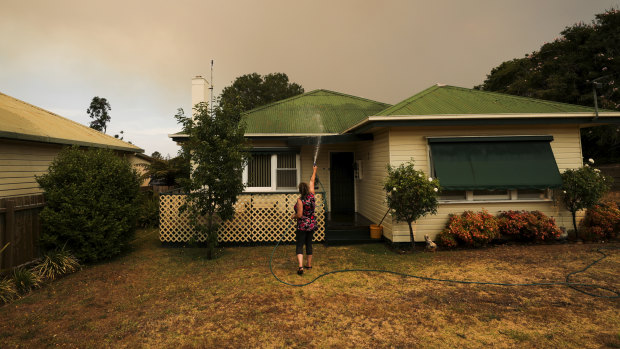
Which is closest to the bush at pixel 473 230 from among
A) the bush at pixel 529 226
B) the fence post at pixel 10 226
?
the bush at pixel 529 226

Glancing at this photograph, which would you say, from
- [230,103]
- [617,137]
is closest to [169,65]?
[230,103]

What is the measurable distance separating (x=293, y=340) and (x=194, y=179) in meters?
4.31

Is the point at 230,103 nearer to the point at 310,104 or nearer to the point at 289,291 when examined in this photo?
the point at 289,291

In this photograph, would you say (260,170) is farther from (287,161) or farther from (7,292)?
(7,292)

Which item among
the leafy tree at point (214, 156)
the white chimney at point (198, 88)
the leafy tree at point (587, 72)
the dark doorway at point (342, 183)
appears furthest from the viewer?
the leafy tree at point (587, 72)

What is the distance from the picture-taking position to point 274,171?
9.61m

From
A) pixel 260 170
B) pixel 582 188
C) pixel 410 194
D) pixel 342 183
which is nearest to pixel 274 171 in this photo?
pixel 260 170

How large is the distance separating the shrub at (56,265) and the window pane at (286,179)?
5931 mm

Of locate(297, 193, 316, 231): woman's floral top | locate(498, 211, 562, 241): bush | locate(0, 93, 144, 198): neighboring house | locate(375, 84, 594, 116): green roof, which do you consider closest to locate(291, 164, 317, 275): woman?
locate(297, 193, 316, 231): woman's floral top

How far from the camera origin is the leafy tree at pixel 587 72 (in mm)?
14930

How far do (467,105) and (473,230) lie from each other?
3.94 metres

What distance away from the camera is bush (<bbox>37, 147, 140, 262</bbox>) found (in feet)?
18.7

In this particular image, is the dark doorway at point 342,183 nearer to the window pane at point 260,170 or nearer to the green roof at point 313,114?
the green roof at point 313,114

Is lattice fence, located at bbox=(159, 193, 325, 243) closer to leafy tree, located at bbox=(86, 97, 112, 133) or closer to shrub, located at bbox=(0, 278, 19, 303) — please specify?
shrub, located at bbox=(0, 278, 19, 303)
